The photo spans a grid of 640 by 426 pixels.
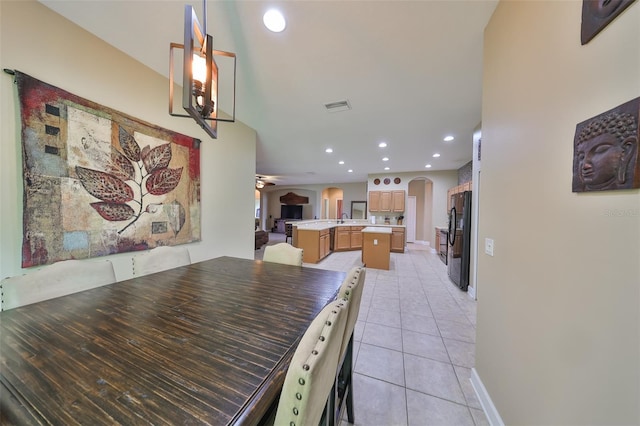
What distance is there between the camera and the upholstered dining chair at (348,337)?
1089 millimetres

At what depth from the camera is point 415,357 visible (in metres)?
1.91

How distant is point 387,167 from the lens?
21.1ft

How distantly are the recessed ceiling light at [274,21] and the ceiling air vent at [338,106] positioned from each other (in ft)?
3.84

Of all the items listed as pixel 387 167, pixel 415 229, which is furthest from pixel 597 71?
pixel 415 229

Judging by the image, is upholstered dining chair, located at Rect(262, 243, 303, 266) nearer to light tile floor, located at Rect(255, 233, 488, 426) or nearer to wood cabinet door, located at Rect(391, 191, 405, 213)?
light tile floor, located at Rect(255, 233, 488, 426)

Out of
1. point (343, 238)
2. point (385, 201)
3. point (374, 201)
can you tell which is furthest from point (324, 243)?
point (385, 201)

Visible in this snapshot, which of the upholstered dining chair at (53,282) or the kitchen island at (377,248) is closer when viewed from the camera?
the upholstered dining chair at (53,282)

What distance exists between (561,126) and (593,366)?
917 mm

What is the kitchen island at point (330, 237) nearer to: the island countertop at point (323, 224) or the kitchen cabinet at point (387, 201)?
the island countertop at point (323, 224)

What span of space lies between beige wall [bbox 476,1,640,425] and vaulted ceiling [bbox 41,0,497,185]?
506 millimetres

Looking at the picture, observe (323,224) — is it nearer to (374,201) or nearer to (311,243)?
(311,243)

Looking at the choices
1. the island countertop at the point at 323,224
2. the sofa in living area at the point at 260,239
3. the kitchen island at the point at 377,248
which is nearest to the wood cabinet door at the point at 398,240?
the island countertop at the point at 323,224

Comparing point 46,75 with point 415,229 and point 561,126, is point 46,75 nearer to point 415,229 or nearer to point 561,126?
point 561,126

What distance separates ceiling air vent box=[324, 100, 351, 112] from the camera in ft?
8.79
